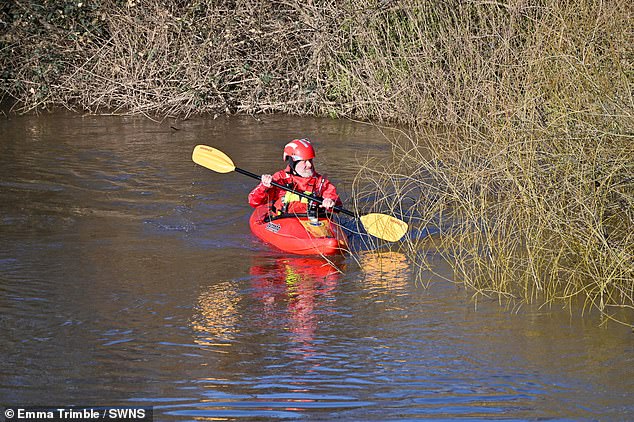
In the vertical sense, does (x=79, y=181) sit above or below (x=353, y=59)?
below

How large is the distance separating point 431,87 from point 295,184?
163 inches

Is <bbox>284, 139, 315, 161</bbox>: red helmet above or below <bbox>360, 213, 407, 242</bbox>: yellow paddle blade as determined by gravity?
above

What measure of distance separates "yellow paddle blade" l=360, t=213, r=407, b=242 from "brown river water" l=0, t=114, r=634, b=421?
0.17 metres

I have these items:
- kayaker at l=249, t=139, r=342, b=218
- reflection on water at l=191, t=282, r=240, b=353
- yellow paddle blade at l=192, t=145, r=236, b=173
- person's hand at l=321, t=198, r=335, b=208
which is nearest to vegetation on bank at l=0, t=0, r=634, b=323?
person's hand at l=321, t=198, r=335, b=208

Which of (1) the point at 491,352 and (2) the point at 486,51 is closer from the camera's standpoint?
(1) the point at 491,352

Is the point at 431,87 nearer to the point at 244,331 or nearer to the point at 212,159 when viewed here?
the point at 212,159

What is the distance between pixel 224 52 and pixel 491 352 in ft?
31.8

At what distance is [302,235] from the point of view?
8180mm

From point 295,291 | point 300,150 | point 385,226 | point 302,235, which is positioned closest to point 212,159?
point 300,150

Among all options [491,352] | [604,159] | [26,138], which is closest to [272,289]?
[491,352]

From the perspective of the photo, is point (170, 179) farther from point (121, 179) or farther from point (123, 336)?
point (123, 336)

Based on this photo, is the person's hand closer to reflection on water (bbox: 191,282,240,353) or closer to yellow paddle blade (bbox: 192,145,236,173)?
reflection on water (bbox: 191,282,240,353)

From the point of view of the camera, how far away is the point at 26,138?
12.9m

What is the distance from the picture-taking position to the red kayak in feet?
26.5
